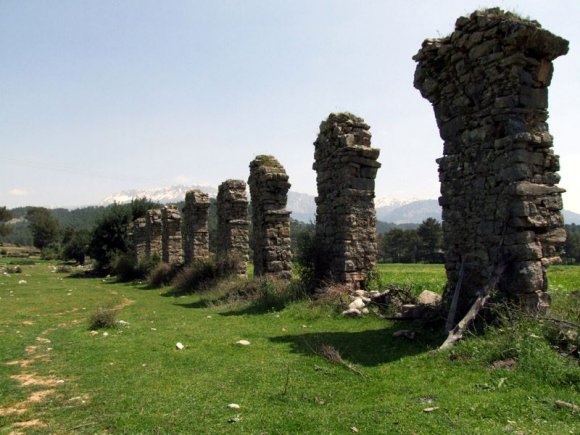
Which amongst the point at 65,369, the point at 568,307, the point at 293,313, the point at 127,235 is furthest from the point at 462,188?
the point at 127,235

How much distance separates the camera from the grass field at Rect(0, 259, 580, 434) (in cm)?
449

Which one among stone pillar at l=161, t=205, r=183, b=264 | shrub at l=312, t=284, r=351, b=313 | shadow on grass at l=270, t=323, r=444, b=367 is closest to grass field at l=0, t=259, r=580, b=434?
shadow on grass at l=270, t=323, r=444, b=367

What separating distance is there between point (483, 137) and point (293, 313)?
5.57m

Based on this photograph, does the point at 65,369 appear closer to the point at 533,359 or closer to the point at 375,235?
the point at 533,359

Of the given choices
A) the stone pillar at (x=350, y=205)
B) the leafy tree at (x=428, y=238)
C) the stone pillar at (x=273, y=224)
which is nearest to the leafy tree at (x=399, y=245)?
the leafy tree at (x=428, y=238)

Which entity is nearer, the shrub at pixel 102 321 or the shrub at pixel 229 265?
the shrub at pixel 102 321

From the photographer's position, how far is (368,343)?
7488 mm

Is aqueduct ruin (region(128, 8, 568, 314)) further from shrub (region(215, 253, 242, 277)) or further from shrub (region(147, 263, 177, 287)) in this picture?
shrub (region(147, 263, 177, 287))

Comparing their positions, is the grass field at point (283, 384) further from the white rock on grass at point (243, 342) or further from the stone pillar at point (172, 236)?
the stone pillar at point (172, 236)

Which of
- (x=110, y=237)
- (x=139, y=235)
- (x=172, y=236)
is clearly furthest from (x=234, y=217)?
(x=110, y=237)

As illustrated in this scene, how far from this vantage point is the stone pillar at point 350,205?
1184cm

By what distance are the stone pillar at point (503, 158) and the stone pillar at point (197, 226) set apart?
17450 mm

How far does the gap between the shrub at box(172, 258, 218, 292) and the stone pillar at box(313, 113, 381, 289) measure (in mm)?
7131

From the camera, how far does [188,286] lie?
19734 mm
